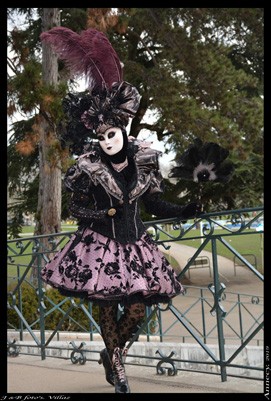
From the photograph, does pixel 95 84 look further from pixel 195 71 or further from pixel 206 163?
pixel 195 71

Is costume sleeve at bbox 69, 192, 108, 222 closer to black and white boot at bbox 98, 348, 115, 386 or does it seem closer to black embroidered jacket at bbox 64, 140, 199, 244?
black embroidered jacket at bbox 64, 140, 199, 244

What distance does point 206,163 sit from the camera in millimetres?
3879

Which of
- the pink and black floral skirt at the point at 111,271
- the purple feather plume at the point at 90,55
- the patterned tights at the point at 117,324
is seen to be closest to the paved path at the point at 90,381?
the patterned tights at the point at 117,324

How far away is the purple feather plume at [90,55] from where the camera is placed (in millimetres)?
3777

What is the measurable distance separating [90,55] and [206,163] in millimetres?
895

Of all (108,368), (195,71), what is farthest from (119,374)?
(195,71)

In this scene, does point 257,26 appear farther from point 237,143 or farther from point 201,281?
point 201,281

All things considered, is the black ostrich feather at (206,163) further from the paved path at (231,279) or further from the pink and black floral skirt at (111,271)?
the paved path at (231,279)

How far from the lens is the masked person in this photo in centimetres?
352

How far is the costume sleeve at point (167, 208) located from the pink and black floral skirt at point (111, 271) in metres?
0.23

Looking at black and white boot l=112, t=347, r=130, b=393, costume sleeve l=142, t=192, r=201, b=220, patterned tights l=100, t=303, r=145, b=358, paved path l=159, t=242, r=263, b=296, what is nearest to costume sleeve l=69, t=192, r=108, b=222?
costume sleeve l=142, t=192, r=201, b=220

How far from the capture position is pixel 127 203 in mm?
3668

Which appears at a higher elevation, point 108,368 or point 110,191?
point 110,191
